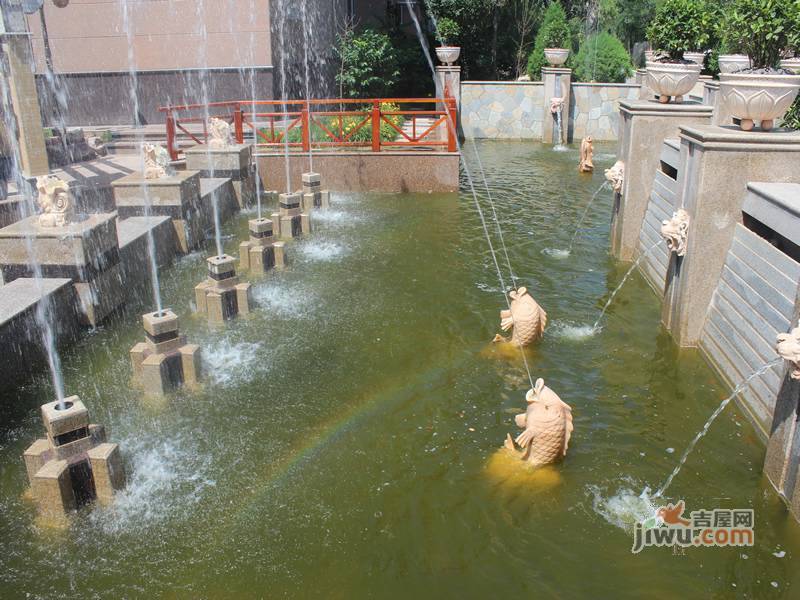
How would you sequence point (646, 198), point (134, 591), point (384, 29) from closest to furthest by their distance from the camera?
point (134, 591), point (646, 198), point (384, 29)

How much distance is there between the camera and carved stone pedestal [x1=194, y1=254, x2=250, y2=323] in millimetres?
9500

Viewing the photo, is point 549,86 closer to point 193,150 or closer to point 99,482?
point 193,150

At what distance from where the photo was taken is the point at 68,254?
9164 mm

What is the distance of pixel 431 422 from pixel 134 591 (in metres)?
3.17

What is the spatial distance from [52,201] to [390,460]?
584 cm

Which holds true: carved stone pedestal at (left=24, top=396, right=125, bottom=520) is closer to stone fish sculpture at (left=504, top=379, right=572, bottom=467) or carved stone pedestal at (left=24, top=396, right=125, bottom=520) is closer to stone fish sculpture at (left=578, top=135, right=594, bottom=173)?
stone fish sculpture at (left=504, top=379, right=572, bottom=467)

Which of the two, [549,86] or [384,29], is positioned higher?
[384,29]

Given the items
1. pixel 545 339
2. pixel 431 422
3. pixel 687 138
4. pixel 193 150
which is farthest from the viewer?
pixel 193 150

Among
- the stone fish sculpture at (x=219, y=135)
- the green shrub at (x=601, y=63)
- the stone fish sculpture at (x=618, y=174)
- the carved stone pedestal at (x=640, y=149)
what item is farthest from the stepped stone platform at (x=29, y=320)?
the green shrub at (x=601, y=63)

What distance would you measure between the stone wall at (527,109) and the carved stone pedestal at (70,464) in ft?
67.5

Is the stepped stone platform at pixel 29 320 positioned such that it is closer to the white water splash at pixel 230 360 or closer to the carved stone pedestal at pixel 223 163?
the white water splash at pixel 230 360

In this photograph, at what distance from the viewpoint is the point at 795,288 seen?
21.5ft

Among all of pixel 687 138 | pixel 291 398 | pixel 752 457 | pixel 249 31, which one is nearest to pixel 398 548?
pixel 291 398

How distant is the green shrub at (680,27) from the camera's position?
1122 centimetres
